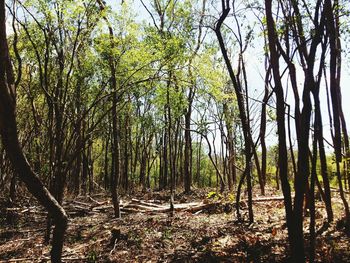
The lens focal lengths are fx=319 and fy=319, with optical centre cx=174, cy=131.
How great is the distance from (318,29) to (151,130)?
25.9 m

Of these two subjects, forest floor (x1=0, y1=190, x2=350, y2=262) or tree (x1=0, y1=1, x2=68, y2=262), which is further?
forest floor (x1=0, y1=190, x2=350, y2=262)

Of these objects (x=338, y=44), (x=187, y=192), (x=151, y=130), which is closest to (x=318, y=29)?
(x=338, y=44)

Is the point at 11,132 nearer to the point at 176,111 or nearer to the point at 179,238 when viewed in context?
the point at 179,238

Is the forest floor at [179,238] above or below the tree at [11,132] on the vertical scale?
below

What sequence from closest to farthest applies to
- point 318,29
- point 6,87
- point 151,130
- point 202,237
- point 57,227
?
1. point 6,87
2. point 57,227
3. point 318,29
4. point 202,237
5. point 151,130

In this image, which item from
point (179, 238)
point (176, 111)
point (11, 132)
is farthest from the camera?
point (176, 111)

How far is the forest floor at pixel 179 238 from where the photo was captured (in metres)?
7.81

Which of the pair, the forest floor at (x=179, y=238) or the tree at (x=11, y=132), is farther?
the forest floor at (x=179, y=238)

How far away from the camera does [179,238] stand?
31.7 ft

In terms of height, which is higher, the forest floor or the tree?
the tree

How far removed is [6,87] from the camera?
3.99 metres

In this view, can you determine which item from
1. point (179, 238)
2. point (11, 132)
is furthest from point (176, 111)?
point (11, 132)

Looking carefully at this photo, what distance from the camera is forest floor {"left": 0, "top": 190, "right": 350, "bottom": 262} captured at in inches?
308

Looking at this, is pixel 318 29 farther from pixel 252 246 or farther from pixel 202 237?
pixel 202 237
